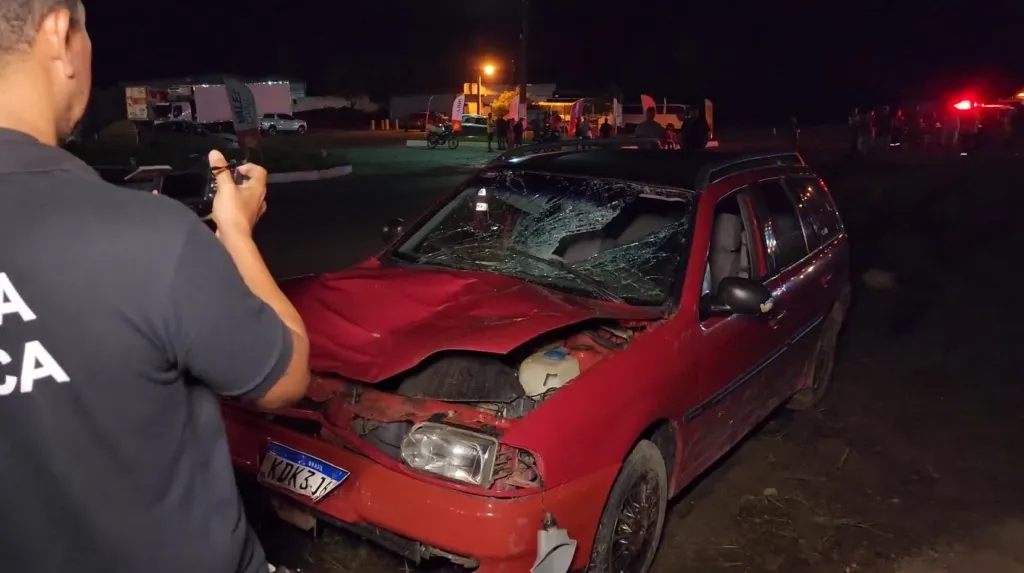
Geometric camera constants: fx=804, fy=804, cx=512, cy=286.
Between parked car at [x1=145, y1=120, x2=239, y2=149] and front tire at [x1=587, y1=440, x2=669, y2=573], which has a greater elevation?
parked car at [x1=145, y1=120, x2=239, y2=149]

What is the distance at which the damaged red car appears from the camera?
2.65 metres

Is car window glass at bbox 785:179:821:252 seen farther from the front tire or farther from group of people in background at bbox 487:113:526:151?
group of people in background at bbox 487:113:526:151

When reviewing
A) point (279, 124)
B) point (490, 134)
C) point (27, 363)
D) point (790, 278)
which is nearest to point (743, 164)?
point (790, 278)

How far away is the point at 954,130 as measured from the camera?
24.8 m

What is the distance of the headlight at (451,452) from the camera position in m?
Answer: 2.64

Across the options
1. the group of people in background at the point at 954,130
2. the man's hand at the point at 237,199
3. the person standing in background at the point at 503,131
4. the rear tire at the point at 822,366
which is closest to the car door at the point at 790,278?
the rear tire at the point at 822,366

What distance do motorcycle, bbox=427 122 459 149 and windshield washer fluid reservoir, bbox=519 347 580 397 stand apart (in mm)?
29292

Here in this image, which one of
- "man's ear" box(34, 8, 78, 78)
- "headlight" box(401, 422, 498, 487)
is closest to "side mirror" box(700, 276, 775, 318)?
"headlight" box(401, 422, 498, 487)

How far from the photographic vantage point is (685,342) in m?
3.36

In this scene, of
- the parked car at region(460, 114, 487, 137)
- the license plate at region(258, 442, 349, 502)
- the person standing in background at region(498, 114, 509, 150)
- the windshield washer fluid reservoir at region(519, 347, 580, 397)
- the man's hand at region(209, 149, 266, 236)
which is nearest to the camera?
the man's hand at region(209, 149, 266, 236)

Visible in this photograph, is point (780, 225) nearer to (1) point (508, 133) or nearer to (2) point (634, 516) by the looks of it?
(2) point (634, 516)

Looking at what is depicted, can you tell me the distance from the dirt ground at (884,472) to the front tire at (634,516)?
30cm

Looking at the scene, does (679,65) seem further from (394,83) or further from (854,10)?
(394,83)

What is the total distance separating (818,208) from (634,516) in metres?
2.98
